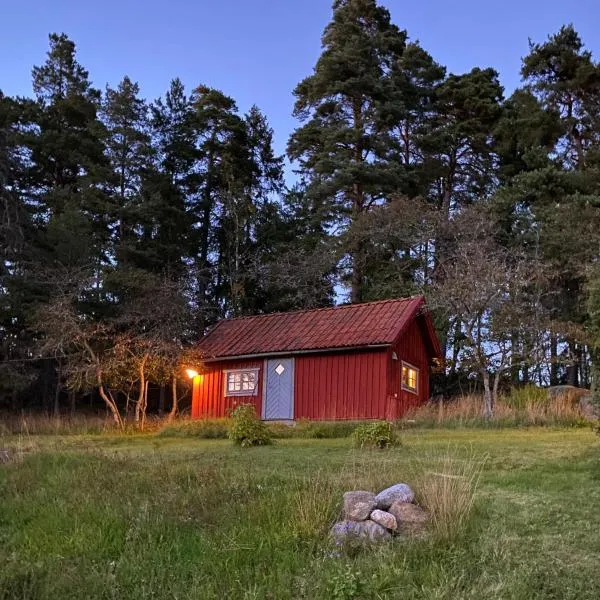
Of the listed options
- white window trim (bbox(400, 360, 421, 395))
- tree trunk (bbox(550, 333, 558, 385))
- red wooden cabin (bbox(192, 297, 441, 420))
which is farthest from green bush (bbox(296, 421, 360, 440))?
tree trunk (bbox(550, 333, 558, 385))

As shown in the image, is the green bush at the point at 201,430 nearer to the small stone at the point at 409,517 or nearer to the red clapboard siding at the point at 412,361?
the red clapboard siding at the point at 412,361

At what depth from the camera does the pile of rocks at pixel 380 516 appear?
16.3 ft

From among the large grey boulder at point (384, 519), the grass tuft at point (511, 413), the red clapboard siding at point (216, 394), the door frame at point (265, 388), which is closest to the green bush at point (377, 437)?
the large grey boulder at point (384, 519)

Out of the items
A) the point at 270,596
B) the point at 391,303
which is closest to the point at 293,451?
the point at 270,596

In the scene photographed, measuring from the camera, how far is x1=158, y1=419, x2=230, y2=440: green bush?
568 inches

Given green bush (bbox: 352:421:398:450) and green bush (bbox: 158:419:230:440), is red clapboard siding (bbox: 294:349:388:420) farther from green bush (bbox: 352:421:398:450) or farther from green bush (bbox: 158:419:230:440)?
green bush (bbox: 352:421:398:450)

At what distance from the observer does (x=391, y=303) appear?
18766 mm

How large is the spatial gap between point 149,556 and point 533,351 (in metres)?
15.8

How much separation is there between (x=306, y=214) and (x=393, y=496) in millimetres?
25183

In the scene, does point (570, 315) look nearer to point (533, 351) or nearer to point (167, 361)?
point (533, 351)

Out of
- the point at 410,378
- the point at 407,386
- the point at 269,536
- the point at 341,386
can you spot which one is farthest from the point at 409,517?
the point at 410,378

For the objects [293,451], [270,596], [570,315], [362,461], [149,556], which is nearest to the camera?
[270,596]

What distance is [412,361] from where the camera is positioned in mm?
19297

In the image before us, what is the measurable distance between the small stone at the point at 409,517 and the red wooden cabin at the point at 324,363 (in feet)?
38.4
